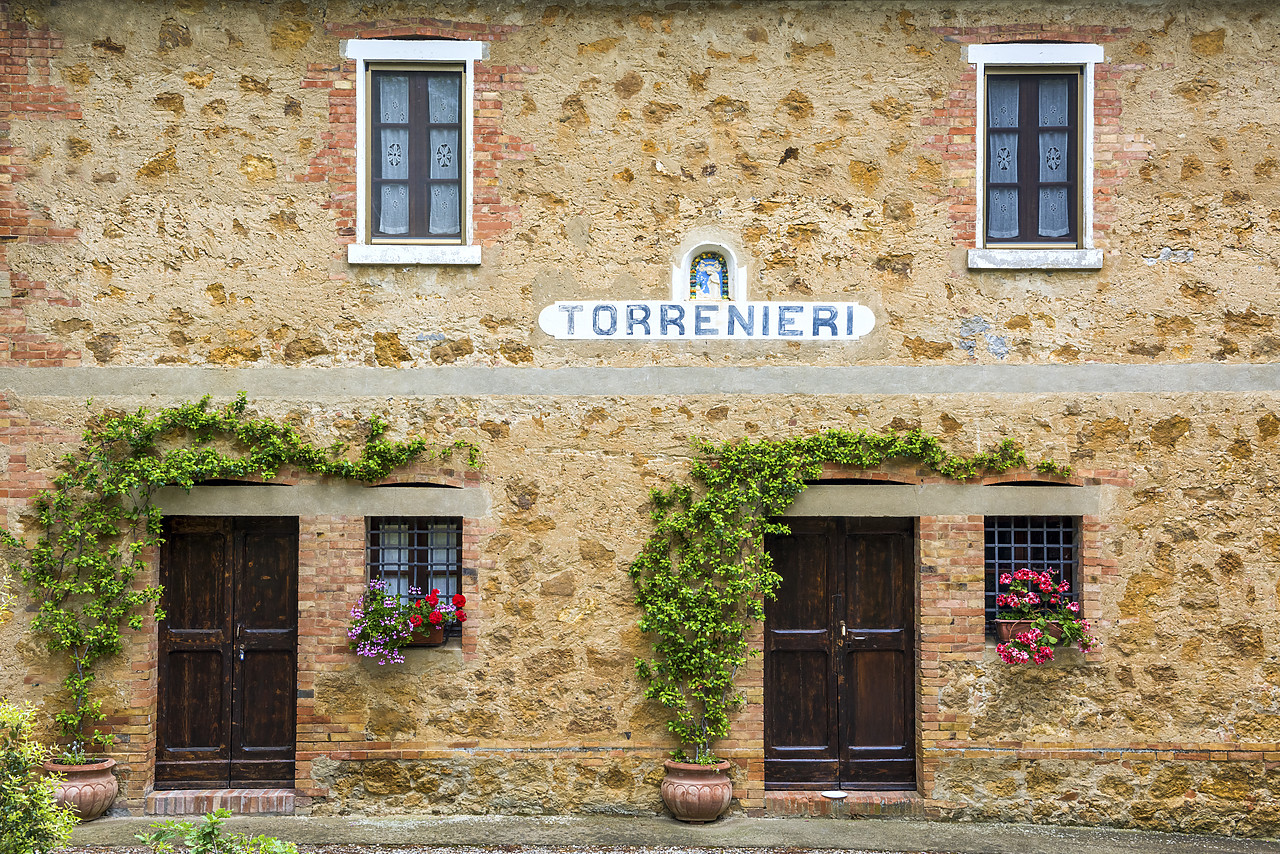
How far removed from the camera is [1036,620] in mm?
7273

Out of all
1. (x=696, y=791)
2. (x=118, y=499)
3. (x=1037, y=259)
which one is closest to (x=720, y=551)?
(x=696, y=791)

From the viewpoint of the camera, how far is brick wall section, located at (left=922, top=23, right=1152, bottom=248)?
24.4 feet

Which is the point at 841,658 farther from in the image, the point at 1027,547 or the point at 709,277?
the point at 709,277

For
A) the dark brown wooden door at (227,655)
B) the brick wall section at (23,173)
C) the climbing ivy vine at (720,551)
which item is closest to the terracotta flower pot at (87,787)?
the dark brown wooden door at (227,655)

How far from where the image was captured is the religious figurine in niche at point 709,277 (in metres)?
7.56

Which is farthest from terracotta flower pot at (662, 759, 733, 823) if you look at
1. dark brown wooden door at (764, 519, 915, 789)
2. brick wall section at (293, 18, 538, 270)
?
brick wall section at (293, 18, 538, 270)

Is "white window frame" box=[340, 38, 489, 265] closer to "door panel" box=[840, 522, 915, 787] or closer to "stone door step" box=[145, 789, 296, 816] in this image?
"door panel" box=[840, 522, 915, 787]

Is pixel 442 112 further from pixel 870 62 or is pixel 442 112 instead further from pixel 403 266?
pixel 870 62

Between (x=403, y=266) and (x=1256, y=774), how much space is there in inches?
288

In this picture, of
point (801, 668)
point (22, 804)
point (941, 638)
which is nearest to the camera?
point (22, 804)

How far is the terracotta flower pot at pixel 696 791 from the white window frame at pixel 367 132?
4.03m

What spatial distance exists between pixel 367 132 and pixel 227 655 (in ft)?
13.4

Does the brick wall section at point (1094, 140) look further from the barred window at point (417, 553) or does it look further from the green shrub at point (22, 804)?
the green shrub at point (22, 804)

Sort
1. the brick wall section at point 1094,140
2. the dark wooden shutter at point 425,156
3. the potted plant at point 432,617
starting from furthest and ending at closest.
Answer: the dark wooden shutter at point 425,156 → the brick wall section at point 1094,140 → the potted plant at point 432,617
